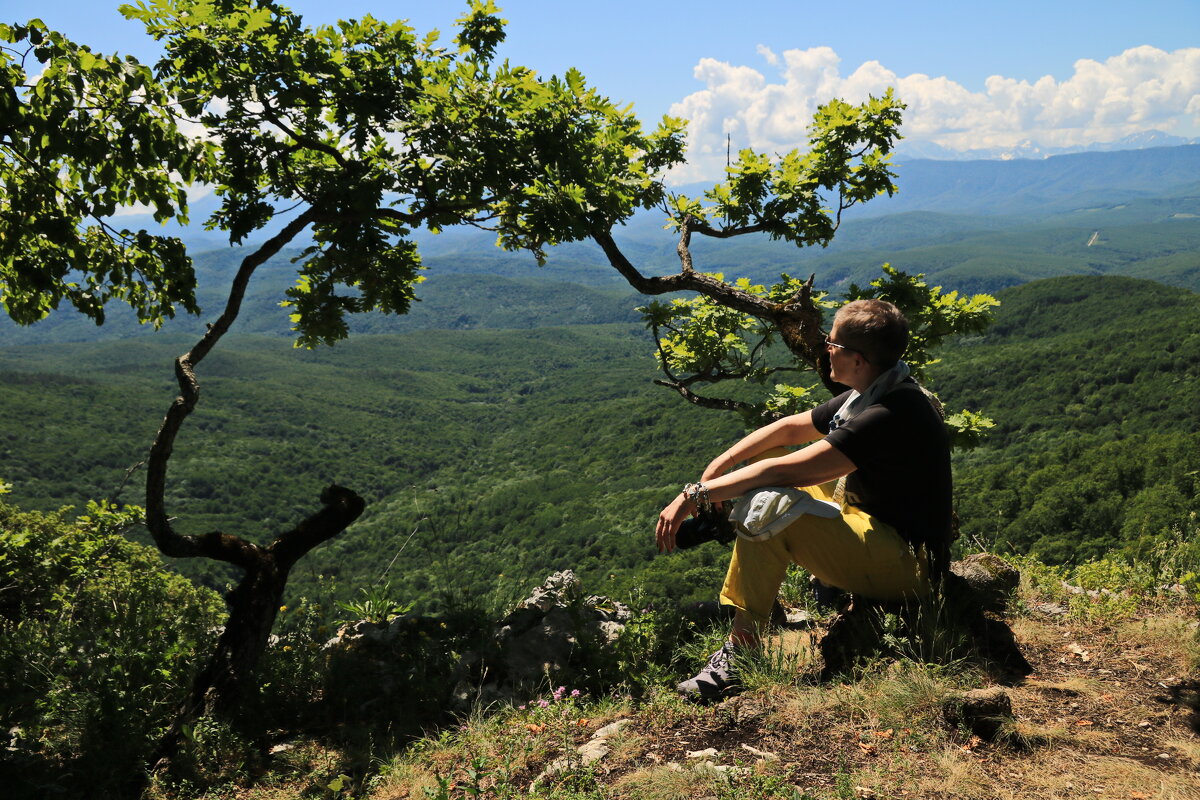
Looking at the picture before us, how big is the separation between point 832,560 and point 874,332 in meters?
1.18

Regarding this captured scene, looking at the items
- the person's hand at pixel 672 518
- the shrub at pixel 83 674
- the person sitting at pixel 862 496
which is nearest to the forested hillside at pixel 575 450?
the shrub at pixel 83 674

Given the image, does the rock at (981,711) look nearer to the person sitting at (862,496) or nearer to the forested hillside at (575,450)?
the person sitting at (862,496)

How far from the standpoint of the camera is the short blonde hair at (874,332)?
11.7 feet

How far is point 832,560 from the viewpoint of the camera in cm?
361

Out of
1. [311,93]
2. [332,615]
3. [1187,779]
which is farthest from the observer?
[332,615]

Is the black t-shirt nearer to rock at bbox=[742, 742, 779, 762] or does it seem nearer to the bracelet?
the bracelet

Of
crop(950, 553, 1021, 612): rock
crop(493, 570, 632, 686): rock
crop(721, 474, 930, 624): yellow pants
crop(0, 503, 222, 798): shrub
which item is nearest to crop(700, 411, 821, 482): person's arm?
crop(721, 474, 930, 624): yellow pants

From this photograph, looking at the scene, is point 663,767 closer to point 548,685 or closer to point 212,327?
point 548,685

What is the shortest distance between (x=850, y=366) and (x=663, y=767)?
2.15 metres

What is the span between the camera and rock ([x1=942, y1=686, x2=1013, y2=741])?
9.87 ft

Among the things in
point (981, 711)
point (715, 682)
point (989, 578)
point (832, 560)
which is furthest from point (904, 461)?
point (989, 578)

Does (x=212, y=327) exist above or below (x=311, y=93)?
below

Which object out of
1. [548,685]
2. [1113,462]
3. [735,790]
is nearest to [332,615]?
[548,685]

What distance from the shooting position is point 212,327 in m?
5.27
